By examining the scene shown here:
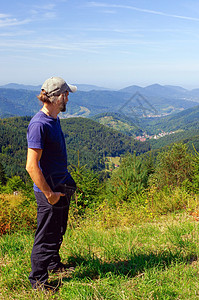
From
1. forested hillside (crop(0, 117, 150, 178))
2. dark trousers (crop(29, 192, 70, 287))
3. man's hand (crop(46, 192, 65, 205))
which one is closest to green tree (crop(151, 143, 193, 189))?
dark trousers (crop(29, 192, 70, 287))

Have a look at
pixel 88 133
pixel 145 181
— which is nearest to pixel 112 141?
pixel 88 133

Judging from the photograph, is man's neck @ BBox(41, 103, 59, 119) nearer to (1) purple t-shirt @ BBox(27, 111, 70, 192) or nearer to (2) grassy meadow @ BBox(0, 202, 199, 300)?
(1) purple t-shirt @ BBox(27, 111, 70, 192)

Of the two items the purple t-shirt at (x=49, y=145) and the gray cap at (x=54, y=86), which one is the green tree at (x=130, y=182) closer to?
the purple t-shirt at (x=49, y=145)

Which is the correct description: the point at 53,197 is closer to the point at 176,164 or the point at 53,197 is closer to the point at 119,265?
the point at 119,265

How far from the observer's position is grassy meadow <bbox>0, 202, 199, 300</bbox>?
2049 millimetres

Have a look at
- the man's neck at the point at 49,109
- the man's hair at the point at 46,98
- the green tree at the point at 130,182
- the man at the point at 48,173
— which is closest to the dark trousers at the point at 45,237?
the man at the point at 48,173

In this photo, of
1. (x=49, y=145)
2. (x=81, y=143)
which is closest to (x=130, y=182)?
(x=49, y=145)

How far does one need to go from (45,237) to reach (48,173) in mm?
657

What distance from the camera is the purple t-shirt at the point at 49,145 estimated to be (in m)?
2.08

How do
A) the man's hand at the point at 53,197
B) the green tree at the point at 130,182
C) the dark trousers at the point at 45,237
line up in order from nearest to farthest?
1. the man's hand at the point at 53,197
2. the dark trousers at the point at 45,237
3. the green tree at the point at 130,182

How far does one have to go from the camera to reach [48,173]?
232 cm

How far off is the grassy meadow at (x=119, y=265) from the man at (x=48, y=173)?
0.86 feet

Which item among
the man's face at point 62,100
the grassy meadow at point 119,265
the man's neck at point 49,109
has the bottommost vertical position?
the grassy meadow at point 119,265

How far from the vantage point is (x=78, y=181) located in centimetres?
704
